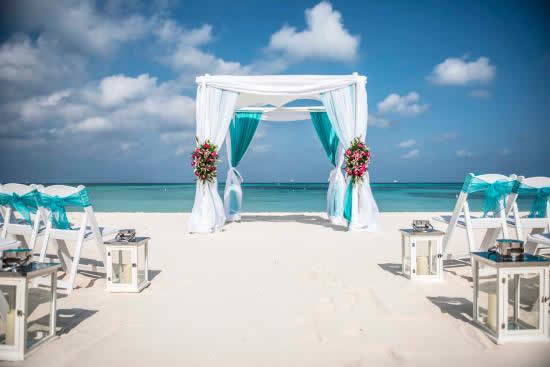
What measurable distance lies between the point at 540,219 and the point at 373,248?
1920 mm

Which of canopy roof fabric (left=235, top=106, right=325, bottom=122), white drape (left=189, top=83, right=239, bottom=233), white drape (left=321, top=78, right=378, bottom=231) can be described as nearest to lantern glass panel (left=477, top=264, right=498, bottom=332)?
white drape (left=321, top=78, right=378, bottom=231)

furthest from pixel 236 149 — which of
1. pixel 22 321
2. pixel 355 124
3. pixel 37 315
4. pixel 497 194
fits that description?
pixel 22 321

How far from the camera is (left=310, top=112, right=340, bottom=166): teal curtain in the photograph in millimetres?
8234

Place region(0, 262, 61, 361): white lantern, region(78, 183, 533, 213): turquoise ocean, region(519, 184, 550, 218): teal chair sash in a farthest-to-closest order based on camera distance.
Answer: region(78, 183, 533, 213): turquoise ocean, region(519, 184, 550, 218): teal chair sash, region(0, 262, 61, 361): white lantern

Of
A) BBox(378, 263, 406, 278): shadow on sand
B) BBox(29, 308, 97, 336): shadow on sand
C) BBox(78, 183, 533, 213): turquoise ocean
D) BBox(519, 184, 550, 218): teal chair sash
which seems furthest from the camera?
BBox(78, 183, 533, 213): turquoise ocean

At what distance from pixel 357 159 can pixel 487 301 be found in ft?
12.3

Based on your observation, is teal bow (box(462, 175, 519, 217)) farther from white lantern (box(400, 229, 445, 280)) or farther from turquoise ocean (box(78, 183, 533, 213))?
turquoise ocean (box(78, 183, 533, 213))

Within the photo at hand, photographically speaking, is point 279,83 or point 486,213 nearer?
point 486,213

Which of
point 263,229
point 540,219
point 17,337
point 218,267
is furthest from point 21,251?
point 263,229

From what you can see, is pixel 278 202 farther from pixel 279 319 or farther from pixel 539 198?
pixel 279 319

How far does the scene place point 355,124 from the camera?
6.58 m

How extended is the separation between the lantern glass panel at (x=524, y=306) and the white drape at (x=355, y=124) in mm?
3178

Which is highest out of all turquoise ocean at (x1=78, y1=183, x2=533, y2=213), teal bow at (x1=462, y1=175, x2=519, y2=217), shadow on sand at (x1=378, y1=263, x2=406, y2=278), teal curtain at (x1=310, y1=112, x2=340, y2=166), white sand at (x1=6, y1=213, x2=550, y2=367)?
teal curtain at (x1=310, y1=112, x2=340, y2=166)

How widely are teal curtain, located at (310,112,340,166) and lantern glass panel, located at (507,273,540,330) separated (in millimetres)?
5221
